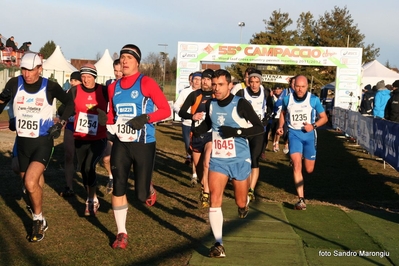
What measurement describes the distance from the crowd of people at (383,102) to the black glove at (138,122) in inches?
396

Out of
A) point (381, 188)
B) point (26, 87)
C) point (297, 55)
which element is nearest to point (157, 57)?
point (297, 55)

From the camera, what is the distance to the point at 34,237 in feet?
23.4

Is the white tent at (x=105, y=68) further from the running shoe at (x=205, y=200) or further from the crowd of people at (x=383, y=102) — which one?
the running shoe at (x=205, y=200)

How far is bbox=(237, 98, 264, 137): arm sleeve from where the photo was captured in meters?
6.92

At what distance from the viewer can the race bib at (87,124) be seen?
29.9 ft

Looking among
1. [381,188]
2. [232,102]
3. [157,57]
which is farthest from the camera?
[157,57]

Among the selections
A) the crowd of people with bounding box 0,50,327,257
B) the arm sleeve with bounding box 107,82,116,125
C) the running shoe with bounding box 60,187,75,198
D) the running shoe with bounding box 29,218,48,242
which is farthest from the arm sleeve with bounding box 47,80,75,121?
the running shoe with bounding box 60,187,75,198

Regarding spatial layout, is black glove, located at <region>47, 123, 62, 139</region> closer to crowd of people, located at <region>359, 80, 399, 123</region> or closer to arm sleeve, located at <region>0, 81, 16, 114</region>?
arm sleeve, located at <region>0, 81, 16, 114</region>

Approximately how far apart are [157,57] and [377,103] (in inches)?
2479

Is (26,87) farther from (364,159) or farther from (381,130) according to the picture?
(364,159)

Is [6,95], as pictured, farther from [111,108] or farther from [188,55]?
[188,55]

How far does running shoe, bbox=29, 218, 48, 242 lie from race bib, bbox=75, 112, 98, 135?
205 cm

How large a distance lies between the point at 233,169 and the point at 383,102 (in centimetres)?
1319

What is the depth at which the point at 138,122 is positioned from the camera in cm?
686
